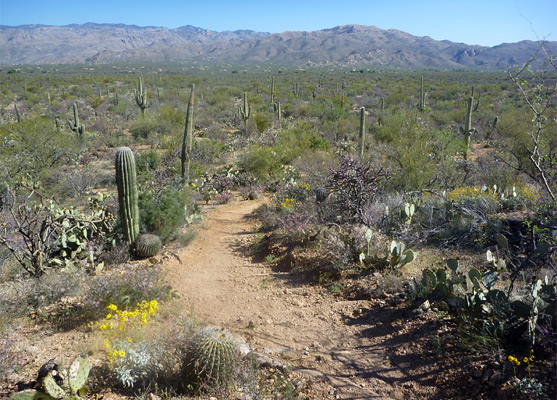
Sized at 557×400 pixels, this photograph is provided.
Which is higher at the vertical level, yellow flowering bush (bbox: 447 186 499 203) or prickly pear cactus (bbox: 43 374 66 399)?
yellow flowering bush (bbox: 447 186 499 203)

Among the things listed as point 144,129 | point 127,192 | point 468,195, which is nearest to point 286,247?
point 127,192

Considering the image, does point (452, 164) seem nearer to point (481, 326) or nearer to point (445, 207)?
point (445, 207)

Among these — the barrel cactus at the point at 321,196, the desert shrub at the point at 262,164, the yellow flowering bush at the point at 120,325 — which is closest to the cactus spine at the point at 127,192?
the yellow flowering bush at the point at 120,325

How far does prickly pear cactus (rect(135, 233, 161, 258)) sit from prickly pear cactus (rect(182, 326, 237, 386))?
3818 millimetres

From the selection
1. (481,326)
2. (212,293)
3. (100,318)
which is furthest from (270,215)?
(481,326)

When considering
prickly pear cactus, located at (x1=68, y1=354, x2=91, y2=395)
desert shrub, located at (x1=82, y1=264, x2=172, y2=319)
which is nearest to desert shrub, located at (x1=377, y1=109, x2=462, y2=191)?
desert shrub, located at (x1=82, y1=264, x2=172, y2=319)

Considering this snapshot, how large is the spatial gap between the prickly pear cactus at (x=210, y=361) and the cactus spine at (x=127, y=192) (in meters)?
4.16

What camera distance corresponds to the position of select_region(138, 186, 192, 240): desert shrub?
7883 millimetres

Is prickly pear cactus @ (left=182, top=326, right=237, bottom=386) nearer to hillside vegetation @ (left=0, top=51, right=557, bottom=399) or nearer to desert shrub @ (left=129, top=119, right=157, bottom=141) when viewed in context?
hillside vegetation @ (left=0, top=51, right=557, bottom=399)

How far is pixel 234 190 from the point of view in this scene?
41.5ft

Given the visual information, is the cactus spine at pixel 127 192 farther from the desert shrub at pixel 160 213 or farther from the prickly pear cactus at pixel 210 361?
the prickly pear cactus at pixel 210 361

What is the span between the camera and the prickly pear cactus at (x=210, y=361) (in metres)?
3.72

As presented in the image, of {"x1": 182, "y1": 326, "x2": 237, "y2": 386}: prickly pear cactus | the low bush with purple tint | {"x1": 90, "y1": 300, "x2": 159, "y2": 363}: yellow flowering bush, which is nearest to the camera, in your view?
{"x1": 182, "y1": 326, "x2": 237, "y2": 386}: prickly pear cactus

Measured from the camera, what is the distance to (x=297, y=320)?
17.3 ft
